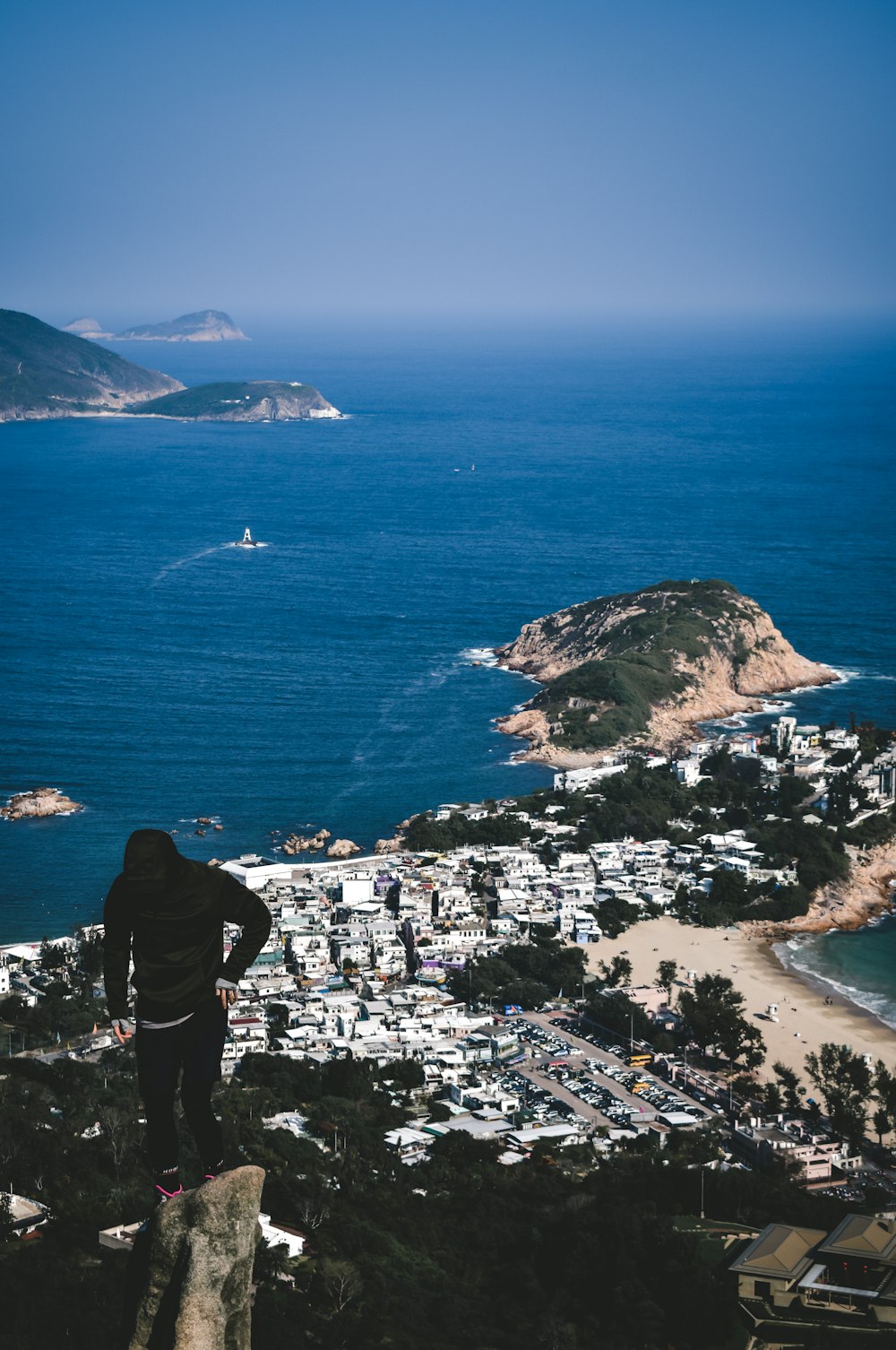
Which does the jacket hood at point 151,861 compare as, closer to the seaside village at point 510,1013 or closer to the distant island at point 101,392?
the seaside village at point 510,1013

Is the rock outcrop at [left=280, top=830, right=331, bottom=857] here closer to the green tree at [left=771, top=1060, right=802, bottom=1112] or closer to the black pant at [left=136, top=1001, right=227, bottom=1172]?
the green tree at [left=771, top=1060, right=802, bottom=1112]

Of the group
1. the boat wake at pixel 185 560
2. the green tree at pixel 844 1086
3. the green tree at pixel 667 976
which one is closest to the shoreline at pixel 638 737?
the green tree at pixel 667 976

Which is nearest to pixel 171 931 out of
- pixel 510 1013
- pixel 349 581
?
pixel 510 1013

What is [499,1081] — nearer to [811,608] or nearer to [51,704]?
[51,704]

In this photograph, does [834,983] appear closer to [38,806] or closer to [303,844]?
[303,844]

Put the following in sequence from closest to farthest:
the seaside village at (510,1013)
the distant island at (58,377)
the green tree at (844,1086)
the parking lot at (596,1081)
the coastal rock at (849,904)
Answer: the seaside village at (510,1013), the green tree at (844,1086), the parking lot at (596,1081), the coastal rock at (849,904), the distant island at (58,377)
